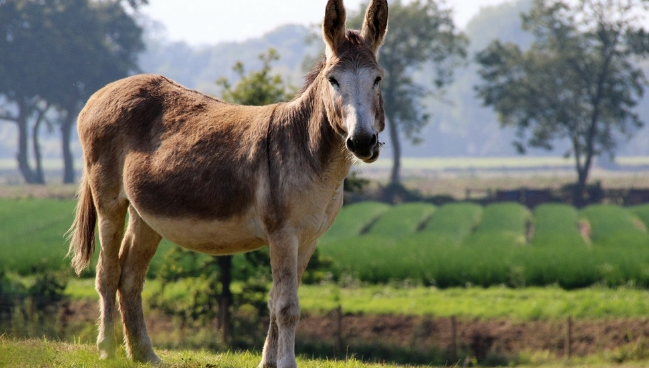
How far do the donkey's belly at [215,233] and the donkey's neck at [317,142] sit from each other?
0.62 m

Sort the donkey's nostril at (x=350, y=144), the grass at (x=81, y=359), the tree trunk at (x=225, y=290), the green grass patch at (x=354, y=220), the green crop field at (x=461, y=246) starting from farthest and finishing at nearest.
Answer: the green grass patch at (x=354, y=220), the green crop field at (x=461, y=246), the tree trunk at (x=225, y=290), the grass at (x=81, y=359), the donkey's nostril at (x=350, y=144)

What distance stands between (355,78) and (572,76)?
5566cm

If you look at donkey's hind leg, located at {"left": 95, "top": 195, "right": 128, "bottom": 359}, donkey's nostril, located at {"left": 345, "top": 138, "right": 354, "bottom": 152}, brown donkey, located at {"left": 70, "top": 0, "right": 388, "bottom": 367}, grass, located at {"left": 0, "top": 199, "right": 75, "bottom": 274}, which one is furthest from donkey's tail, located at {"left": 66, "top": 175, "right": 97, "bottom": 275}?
grass, located at {"left": 0, "top": 199, "right": 75, "bottom": 274}

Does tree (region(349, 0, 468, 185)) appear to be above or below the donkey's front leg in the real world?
above

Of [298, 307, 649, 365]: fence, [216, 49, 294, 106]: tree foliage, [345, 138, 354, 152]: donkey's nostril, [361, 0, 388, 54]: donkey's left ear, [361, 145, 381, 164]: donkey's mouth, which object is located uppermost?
[216, 49, 294, 106]: tree foliage

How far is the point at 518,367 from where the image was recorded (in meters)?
14.5

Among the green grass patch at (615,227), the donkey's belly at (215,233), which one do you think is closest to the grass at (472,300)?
the green grass patch at (615,227)

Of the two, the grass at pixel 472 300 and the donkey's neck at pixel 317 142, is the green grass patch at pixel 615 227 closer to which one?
the grass at pixel 472 300

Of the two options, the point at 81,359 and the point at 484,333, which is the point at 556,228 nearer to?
the point at 484,333

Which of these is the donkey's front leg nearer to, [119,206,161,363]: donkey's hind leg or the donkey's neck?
the donkey's neck

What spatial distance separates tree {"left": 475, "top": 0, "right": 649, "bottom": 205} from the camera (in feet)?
180

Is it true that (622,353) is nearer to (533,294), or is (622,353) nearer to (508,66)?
(533,294)

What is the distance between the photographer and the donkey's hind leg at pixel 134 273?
675cm

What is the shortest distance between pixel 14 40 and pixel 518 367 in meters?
54.6
